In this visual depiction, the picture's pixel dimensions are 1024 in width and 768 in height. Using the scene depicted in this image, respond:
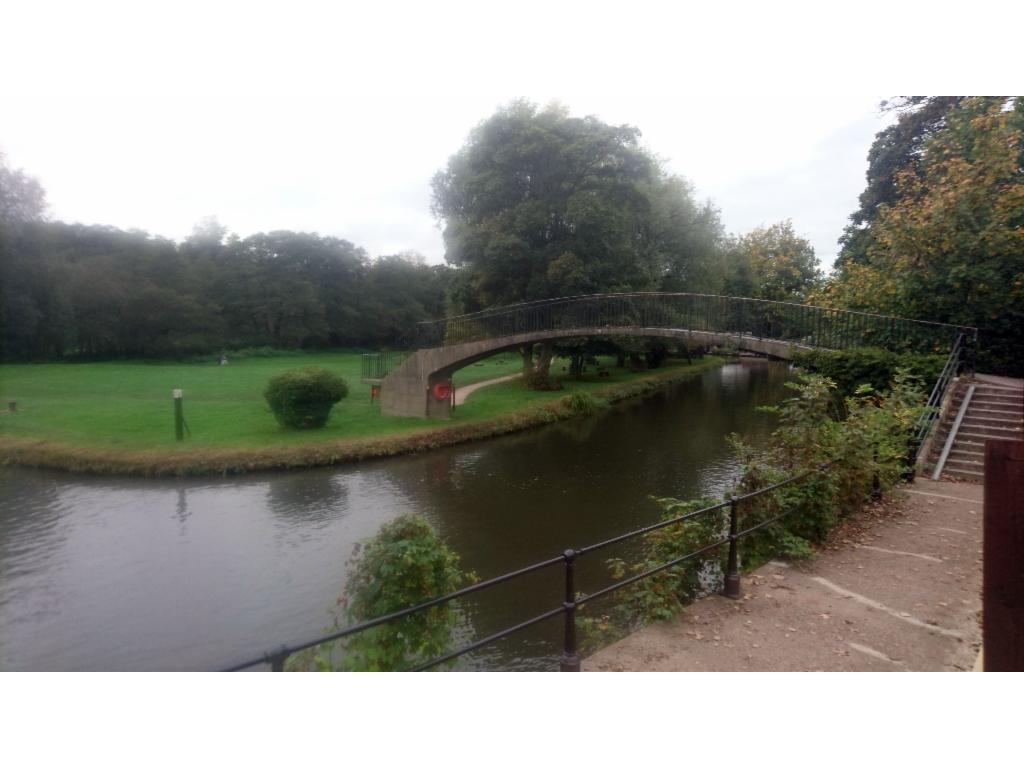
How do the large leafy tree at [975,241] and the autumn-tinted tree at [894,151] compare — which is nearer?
the large leafy tree at [975,241]

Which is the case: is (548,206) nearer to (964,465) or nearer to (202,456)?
(202,456)

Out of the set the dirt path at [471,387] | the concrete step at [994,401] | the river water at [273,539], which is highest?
the concrete step at [994,401]

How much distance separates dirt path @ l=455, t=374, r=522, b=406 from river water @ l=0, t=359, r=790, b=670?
5.79m

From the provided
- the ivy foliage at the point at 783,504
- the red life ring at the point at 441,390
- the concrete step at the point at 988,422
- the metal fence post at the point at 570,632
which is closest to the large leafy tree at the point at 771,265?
the red life ring at the point at 441,390

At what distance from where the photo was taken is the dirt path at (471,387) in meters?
23.5

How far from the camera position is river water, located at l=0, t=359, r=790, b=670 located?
22.5ft

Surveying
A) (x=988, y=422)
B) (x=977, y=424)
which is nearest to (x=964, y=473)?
(x=977, y=424)

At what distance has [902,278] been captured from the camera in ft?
45.1

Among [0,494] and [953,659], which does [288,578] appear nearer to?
[953,659]

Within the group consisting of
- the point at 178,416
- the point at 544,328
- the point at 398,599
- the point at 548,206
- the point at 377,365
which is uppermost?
the point at 548,206

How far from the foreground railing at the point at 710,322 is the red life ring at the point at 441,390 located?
4.17 feet

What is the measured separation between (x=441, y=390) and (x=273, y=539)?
9.67 meters

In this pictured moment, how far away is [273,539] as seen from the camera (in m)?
9.77

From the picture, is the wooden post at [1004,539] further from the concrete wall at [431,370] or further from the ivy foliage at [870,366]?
the concrete wall at [431,370]
